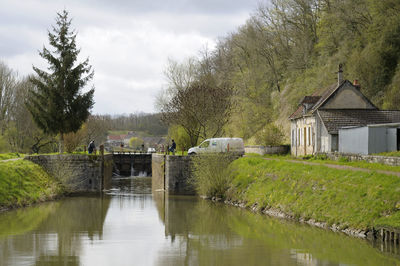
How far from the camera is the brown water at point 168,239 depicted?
16391 mm

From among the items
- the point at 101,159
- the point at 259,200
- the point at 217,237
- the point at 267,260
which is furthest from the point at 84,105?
the point at 267,260

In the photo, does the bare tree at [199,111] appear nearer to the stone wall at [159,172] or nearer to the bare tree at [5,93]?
the stone wall at [159,172]

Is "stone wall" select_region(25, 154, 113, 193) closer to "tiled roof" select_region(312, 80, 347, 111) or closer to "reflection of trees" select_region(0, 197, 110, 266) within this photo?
"reflection of trees" select_region(0, 197, 110, 266)

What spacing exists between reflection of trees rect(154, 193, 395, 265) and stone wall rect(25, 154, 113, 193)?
40.7 feet

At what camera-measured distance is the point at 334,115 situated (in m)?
35.3

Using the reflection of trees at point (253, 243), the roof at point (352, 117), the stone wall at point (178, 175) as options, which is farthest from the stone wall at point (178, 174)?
the reflection of trees at point (253, 243)

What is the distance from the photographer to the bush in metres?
32.3

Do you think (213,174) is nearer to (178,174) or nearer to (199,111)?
(178,174)

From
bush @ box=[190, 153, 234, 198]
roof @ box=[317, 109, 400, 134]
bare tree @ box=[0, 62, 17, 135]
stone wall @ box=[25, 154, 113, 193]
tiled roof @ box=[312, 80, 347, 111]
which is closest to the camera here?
bush @ box=[190, 153, 234, 198]

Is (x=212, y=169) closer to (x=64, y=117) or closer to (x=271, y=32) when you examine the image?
(x=64, y=117)

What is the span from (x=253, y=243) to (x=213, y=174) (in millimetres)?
13401

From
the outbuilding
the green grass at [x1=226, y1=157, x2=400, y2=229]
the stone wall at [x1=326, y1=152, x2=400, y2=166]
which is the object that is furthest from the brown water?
the outbuilding

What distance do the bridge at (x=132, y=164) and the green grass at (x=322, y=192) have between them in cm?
2968

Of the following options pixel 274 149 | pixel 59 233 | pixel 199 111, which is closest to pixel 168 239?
pixel 59 233
